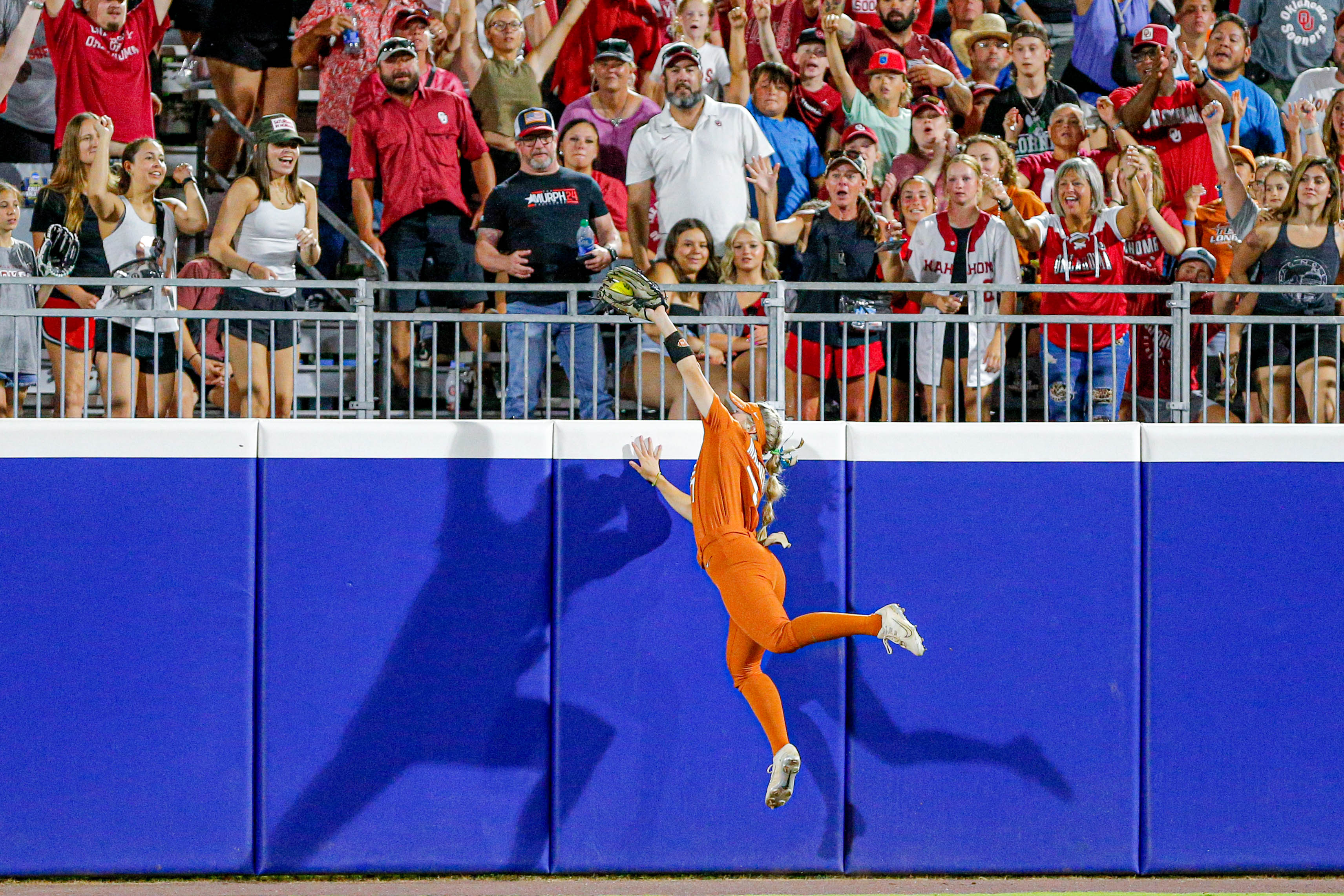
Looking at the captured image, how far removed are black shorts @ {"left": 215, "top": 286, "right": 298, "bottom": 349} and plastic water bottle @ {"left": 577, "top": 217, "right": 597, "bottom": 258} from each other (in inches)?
63.3

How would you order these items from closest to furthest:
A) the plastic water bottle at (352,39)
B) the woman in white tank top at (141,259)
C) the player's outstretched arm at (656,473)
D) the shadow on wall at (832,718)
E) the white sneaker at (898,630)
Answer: the white sneaker at (898,630), the player's outstretched arm at (656,473), the shadow on wall at (832,718), the woman in white tank top at (141,259), the plastic water bottle at (352,39)

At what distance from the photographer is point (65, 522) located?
16.5 ft

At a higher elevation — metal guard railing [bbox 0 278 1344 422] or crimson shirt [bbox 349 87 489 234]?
crimson shirt [bbox 349 87 489 234]

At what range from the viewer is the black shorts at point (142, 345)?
246 inches

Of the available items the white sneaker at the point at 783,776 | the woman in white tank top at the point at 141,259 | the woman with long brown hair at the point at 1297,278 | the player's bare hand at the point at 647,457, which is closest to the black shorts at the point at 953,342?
the woman with long brown hair at the point at 1297,278

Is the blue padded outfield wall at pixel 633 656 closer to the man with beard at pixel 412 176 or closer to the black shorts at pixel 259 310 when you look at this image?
the black shorts at pixel 259 310

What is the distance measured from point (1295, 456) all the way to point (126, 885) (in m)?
5.22

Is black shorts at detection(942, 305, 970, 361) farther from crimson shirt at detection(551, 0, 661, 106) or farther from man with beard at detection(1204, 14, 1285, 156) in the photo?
man with beard at detection(1204, 14, 1285, 156)

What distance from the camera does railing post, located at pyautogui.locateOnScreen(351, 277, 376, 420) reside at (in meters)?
5.24

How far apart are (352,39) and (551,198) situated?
1979 millimetres

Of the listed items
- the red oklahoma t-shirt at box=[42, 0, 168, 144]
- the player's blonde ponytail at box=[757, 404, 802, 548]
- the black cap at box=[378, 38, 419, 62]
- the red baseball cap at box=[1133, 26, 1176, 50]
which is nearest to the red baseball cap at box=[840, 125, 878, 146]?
the red baseball cap at box=[1133, 26, 1176, 50]

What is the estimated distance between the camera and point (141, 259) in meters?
6.87

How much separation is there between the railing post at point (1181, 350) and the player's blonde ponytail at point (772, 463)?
184 centimetres

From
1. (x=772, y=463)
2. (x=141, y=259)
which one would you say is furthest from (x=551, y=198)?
(x=772, y=463)
